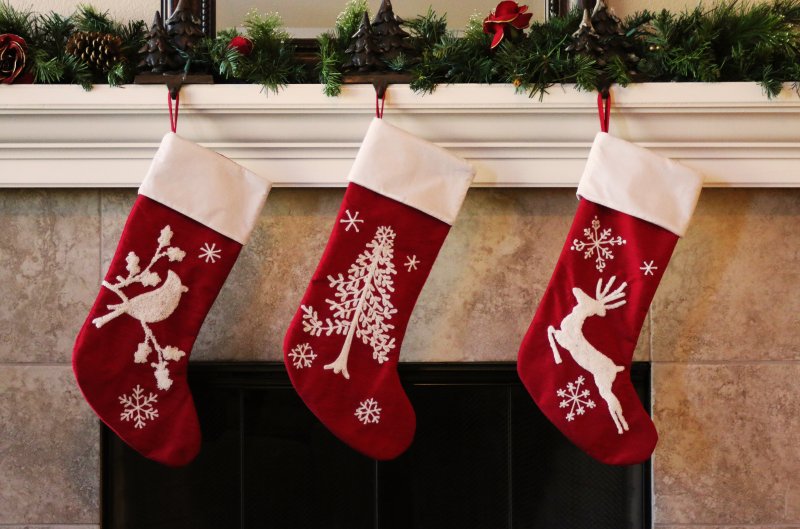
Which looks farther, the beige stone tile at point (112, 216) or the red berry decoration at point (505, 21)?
the beige stone tile at point (112, 216)

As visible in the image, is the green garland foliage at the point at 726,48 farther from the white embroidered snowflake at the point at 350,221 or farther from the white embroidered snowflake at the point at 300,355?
the white embroidered snowflake at the point at 300,355

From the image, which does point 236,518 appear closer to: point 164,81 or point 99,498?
point 99,498

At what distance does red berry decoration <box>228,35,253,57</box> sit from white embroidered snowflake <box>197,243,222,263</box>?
35 cm

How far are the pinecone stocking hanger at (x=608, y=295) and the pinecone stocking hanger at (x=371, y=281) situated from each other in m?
0.24

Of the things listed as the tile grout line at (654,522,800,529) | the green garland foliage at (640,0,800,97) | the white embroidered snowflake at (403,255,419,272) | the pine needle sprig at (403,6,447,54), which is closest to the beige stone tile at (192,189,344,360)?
the white embroidered snowflake at (403,255,419,272)

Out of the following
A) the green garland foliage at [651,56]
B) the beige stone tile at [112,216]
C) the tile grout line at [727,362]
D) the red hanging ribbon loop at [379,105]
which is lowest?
the tile grout line at [727,362]

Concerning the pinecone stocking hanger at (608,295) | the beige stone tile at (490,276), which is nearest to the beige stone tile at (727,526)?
the pinecone stocking hanger at (608,295)

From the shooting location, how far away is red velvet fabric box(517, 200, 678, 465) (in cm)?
125

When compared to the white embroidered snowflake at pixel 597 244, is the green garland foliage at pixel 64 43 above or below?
above

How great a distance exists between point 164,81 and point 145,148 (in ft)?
0.45

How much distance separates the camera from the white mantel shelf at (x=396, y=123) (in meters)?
1.25

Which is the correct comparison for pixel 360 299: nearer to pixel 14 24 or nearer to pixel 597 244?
pixel 597 244

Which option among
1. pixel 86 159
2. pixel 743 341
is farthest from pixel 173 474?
pixel 743 341

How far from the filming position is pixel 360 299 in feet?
4.12
